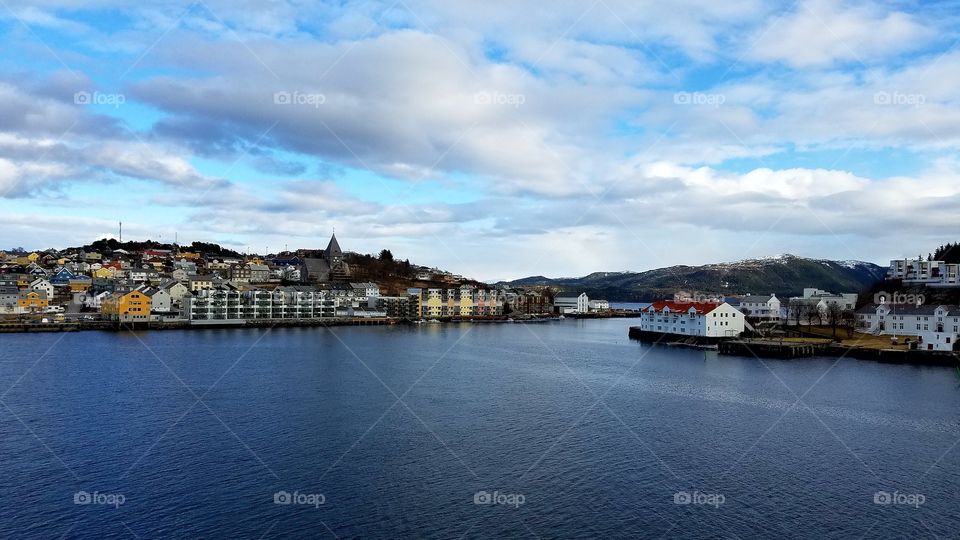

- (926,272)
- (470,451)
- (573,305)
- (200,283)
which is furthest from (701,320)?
(200,283)

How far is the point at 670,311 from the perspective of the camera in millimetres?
30000

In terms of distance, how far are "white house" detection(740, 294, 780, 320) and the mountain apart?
188 feet

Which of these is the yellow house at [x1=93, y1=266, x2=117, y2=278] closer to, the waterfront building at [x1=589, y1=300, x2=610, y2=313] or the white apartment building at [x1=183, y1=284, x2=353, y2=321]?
the white apartment building at [x1=183, y1=284, x2=353, y2=321]

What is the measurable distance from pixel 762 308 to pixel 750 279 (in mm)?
77347

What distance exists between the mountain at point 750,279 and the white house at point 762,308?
5725cm

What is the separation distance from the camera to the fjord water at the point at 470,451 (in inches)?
283

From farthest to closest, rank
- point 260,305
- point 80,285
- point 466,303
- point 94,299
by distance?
point 466,303
point 80,285
point 94,299
point 260,305

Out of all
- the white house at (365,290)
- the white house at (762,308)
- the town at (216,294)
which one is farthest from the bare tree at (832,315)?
the white house at (365,290)

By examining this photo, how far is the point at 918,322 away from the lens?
24.8 metres

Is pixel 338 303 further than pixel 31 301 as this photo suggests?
Yes

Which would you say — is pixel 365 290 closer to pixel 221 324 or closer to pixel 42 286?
pixel 221 324

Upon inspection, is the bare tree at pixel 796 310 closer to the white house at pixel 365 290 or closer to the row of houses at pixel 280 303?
the row of houses at pixel 280 303

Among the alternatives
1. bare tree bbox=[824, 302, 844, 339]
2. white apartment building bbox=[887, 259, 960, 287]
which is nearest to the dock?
bare tree bbox=[824, 302, 844, 339]


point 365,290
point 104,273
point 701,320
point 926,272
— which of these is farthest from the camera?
point 365,290
